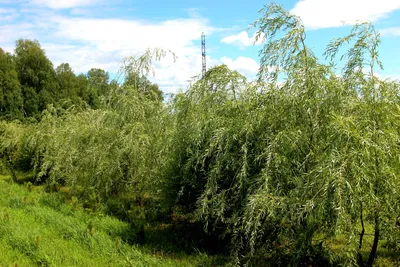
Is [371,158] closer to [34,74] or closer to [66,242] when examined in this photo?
[66,242]

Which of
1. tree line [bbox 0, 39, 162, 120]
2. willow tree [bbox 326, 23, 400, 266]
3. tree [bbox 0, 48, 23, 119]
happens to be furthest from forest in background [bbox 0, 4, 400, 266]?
tree [bbox 0, 48, 23, 119]

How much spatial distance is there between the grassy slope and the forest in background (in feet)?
1.93

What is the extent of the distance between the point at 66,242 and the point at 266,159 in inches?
149

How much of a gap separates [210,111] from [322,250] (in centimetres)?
291

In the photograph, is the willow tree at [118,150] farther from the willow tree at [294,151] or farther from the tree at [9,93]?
the tree at [9,93]

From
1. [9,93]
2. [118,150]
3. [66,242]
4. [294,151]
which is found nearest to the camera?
[294,151]

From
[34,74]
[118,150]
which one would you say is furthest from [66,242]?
[34,74]

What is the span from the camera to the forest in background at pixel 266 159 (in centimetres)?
462

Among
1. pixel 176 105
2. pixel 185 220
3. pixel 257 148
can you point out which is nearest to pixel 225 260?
pixel 257 148

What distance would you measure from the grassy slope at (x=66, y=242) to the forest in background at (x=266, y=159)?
23.1 inches

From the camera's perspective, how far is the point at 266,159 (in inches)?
213

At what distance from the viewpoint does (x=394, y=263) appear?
19.0 ft

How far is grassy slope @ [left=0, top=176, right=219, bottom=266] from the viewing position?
5.95 meters

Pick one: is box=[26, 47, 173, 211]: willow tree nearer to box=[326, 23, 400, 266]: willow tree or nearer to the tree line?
box=[326, 23, 400, 266]: willow tree
